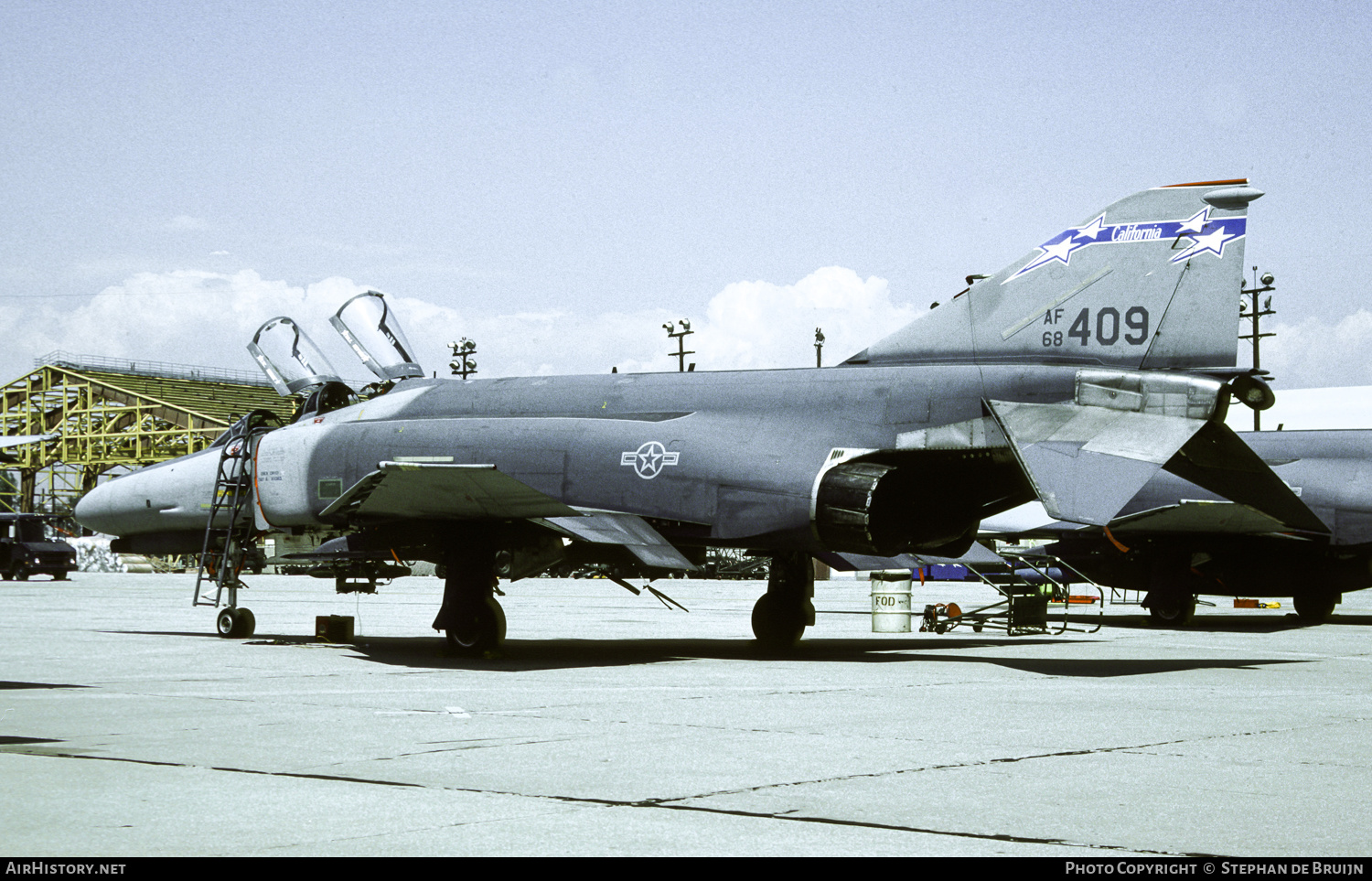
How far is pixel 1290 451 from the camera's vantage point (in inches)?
917

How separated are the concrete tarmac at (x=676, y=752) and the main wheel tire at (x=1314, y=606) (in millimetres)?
8403

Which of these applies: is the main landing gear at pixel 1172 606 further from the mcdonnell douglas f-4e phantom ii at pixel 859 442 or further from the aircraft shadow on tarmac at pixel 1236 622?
the mcdonnell douglas f-4e phantom ii at pixel 859 442

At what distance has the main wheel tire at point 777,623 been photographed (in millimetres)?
15812

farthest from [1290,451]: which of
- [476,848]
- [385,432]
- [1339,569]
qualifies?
[476,848]

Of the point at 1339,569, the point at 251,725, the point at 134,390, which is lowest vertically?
the point at 251,725

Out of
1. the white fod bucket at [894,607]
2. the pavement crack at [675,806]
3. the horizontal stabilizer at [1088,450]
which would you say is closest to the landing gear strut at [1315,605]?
the white fod bucket at [894,607]

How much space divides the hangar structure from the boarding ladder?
189ft

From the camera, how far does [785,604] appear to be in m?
15.8

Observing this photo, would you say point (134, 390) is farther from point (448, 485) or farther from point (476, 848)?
point (476, 848)

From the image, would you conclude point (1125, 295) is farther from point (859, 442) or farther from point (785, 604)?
point (785, 604)

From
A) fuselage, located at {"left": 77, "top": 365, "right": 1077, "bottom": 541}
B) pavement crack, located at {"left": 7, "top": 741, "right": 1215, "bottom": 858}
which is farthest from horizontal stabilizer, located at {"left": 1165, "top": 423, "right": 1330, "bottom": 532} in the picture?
pavement crack, located at {"left": 7, "top": 741, "right": 1215, "bottom": 858}

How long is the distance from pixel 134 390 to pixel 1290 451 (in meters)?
70.2

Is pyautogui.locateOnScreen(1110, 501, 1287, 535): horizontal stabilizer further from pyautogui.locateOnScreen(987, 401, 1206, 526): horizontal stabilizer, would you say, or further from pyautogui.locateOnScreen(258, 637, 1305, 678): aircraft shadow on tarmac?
pyautogui.locateOnScreen(987, 401, 1206, 526): horizontal stabilizer

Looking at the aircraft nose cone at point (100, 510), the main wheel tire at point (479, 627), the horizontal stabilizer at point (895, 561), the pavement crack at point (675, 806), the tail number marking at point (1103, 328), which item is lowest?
the pavement crack at point (675, 806)
